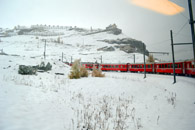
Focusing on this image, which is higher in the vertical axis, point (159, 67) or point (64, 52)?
point (64, 52)

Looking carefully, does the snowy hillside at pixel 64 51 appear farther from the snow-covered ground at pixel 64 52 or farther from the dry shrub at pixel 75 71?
the dry shrub at pixel 75 71

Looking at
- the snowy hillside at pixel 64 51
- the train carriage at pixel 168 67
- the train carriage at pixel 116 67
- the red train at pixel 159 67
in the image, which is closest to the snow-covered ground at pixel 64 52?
the snowy hillside at pixel 64 51

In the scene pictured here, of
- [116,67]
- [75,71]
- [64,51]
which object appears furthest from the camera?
[64,51]

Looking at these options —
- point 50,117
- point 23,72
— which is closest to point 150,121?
point 50,117

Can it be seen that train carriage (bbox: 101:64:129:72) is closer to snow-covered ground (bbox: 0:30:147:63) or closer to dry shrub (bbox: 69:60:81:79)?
snow-covered ground (bbox: 0:30:147:63)

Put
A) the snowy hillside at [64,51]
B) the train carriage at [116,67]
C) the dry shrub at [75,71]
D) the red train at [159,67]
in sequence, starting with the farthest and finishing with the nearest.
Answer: the snowy hillside at [64,51] → the train carriage at [116,67] → the red train at [159,67] → the dry shrub at [75,71]

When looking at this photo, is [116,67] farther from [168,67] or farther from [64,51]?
[64,51]

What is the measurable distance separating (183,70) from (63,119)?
21.0 meters

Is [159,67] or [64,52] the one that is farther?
[64,52]

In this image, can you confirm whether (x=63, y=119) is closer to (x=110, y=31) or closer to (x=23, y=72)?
(x=23, y=72)

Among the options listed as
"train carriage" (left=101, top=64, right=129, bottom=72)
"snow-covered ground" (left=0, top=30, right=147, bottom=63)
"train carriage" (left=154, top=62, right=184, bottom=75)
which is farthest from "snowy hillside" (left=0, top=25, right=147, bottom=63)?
"train carriage" (left=154, top=62, right=184, bottom=75)

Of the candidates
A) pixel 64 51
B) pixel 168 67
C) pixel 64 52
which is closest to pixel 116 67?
pixel 168 67

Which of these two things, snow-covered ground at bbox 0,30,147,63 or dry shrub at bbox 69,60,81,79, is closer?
dry shrub at bbox 69,60,81,79

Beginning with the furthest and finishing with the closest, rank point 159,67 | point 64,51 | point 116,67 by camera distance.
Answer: point 64,51 < point 116,67 < point 159,67
